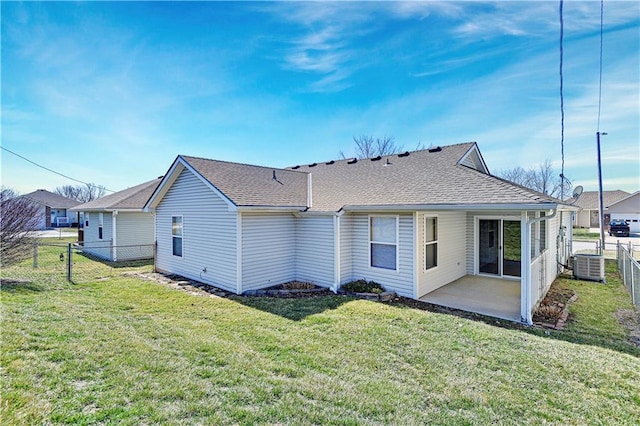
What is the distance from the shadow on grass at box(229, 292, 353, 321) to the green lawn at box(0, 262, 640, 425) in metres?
0.10

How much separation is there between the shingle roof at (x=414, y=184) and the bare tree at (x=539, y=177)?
35.5 meters

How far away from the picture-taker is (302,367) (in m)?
4.32

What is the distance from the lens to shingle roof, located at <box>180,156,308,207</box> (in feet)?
29.6

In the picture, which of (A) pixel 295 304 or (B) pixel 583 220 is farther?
(B) pixel 583 220

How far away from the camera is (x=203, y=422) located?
121 inches

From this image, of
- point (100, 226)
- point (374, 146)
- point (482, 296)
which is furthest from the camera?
point (374, 146)

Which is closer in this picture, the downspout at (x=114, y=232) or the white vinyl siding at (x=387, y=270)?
the white vinyl siding at (x=387, y=270)

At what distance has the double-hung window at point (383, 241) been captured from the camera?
8555mm

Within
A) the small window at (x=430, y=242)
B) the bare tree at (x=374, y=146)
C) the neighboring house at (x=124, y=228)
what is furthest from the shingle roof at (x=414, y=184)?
the bare tree at (x=374, y=146)

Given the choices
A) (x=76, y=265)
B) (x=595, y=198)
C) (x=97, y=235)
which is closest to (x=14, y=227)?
(x=76, y=265)

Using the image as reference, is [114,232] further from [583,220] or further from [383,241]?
[583,220]

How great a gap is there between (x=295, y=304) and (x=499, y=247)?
26.0 feet

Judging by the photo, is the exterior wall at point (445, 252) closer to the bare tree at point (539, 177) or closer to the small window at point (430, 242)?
the small window at point (430, 242)

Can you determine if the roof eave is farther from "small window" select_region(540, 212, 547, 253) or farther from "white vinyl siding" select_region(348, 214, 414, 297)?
"small window" select_region(540, 212, 547, 253)
